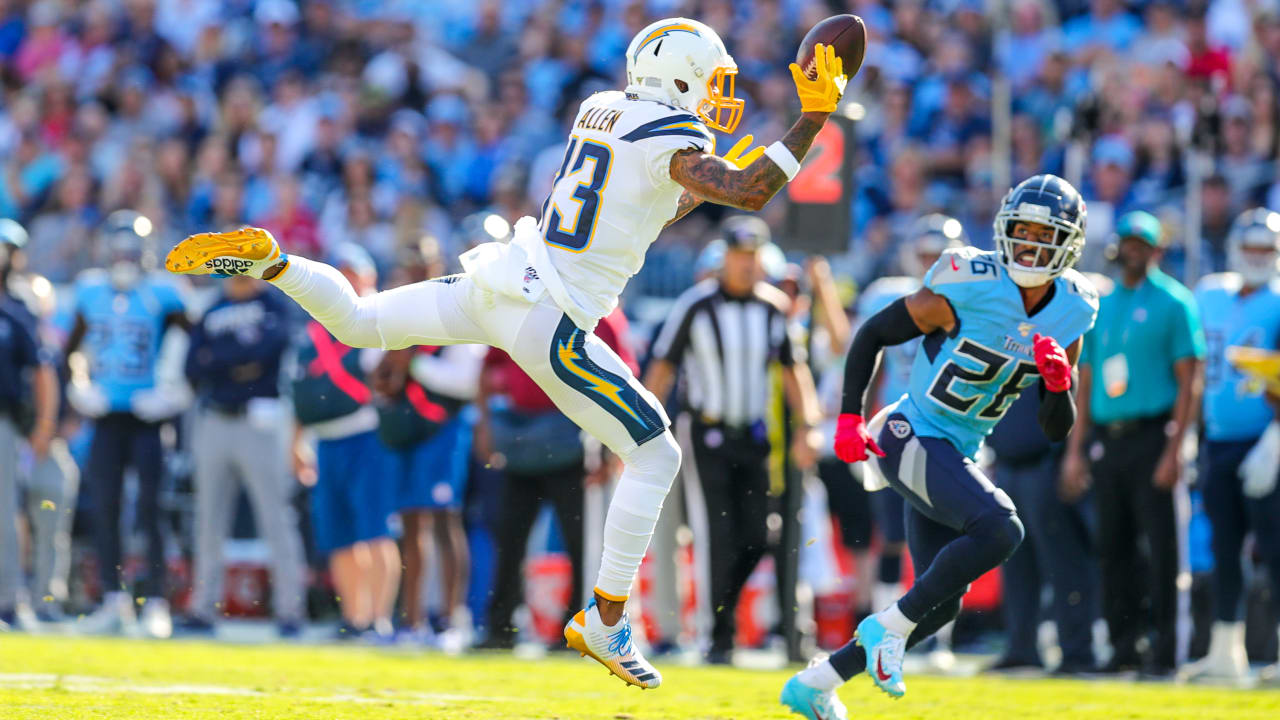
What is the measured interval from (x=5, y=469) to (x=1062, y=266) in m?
6.83

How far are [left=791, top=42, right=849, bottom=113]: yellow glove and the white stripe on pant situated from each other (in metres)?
5.57

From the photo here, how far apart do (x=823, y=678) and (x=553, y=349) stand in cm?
140

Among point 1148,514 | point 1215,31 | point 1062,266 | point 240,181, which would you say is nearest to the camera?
point 1062,266

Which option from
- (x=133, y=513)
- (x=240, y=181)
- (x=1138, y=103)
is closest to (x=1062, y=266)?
(x=1138, y=103)

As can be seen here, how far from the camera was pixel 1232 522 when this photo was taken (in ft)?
28.7

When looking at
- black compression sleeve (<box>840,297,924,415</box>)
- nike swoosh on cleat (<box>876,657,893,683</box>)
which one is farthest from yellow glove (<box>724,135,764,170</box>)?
nike swoosh on cleat (<box>876,657,893,683</box>)

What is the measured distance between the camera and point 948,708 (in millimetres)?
6871

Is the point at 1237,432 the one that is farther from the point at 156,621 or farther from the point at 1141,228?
the point at 156,621

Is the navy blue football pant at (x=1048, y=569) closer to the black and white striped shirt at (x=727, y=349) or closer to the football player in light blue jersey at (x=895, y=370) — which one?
the football player in light blue jersey at (x=895, y=370)

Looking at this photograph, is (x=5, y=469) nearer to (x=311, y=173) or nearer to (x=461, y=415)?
(x=461, y=415)

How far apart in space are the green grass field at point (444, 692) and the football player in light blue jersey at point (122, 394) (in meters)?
1.45

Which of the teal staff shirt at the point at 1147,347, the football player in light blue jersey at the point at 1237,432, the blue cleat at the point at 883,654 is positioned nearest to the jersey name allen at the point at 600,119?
the blue cleat at the point at 883,654

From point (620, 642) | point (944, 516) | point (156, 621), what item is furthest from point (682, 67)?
point (156, 621)

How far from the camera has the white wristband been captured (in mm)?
5516
